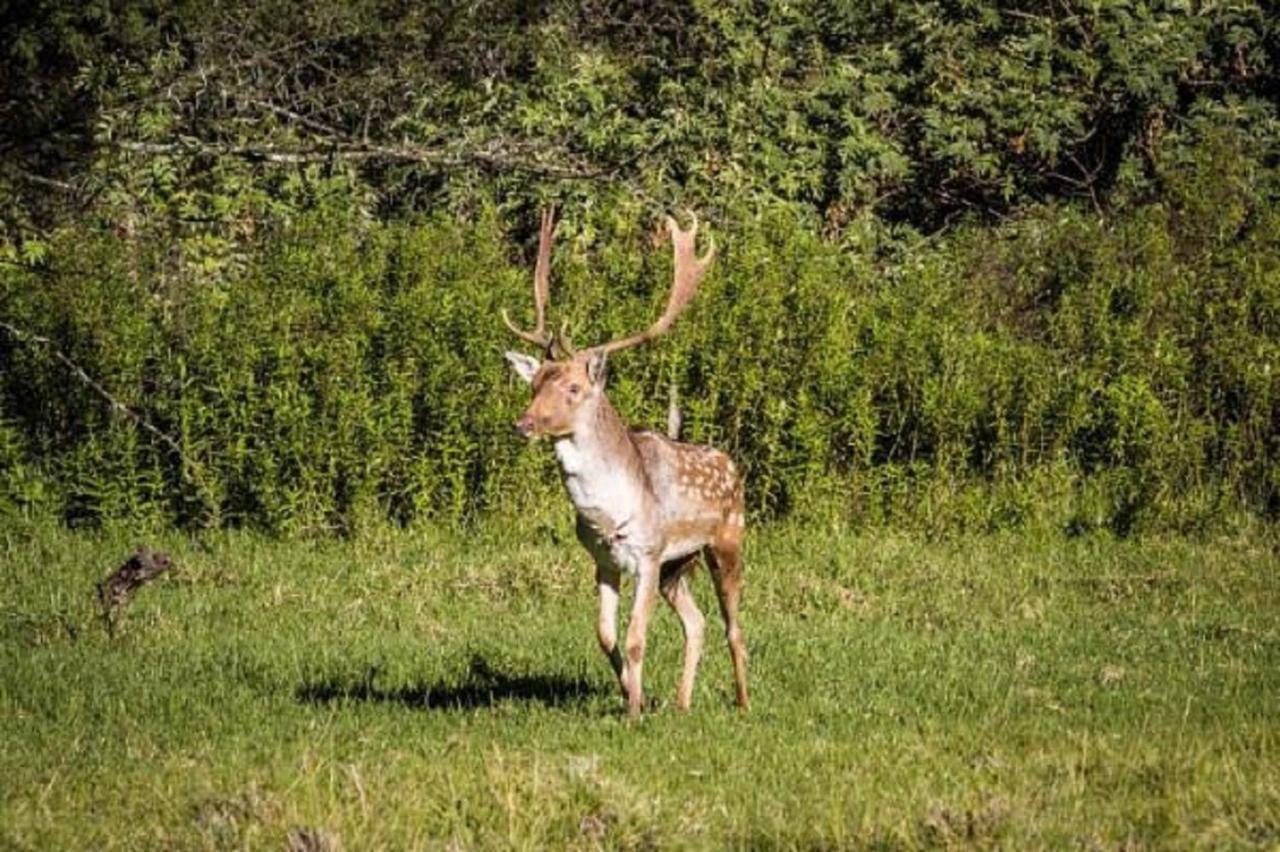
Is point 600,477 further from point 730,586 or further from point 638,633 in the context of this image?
point 730,586

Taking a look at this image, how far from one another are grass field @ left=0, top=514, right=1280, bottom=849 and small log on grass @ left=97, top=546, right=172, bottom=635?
0.15m

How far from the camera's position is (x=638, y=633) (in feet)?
33.6

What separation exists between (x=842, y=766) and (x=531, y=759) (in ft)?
4.38

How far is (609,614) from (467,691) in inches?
48.0

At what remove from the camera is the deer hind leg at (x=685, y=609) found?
35.4 feet

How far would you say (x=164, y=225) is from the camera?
1809cm

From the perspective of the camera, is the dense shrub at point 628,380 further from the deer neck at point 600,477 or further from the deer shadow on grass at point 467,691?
the deer neck at point 600,477

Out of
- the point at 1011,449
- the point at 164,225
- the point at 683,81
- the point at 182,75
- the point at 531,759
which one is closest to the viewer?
the point at 531,759

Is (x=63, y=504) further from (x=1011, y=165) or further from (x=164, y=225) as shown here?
(x=1011, y=165)

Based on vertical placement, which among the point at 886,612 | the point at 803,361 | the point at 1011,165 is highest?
the point at 1011,165

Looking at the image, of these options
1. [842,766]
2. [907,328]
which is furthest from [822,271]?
[842,766]

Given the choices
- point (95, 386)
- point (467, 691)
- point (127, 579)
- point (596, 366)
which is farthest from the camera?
point (95, 386)

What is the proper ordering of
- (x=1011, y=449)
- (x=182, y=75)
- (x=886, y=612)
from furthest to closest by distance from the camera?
(x=182, y=75), (x=1011, y=449), (x=886, y=612)

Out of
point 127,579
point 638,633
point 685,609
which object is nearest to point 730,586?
point 685,609
